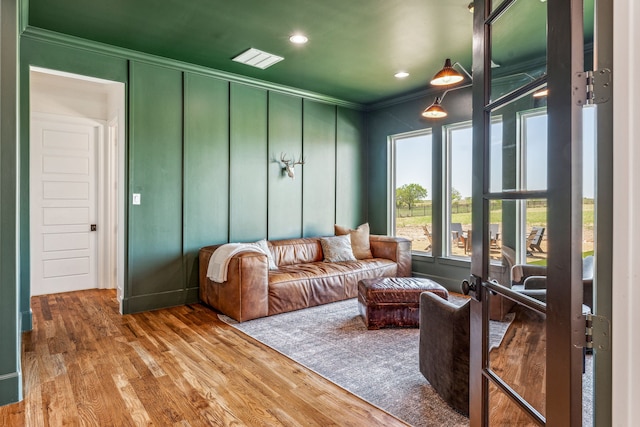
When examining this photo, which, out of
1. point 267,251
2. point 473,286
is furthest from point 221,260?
point 473,286

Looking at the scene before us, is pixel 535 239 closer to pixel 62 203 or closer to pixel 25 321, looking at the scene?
pixel 25 321

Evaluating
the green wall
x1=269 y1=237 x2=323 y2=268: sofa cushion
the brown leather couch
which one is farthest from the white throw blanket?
x1=269 y1=237 x2=323 y2=268: sofa cushion

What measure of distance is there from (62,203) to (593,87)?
5.84m

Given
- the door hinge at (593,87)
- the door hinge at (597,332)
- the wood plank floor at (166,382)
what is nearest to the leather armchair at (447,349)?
the wood plank floor at (166,382)

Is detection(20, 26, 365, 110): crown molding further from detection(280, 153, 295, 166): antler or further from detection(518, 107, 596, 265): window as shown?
detection(518, 107, 596, 265): window

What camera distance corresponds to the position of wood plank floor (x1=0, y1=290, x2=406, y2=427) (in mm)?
2090

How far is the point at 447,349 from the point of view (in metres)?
2.12

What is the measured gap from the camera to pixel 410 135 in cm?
572

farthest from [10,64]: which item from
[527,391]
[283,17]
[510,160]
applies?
[527,391]

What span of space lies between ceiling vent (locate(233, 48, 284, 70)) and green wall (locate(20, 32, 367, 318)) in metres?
0.56

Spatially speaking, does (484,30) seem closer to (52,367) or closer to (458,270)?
(52,367)

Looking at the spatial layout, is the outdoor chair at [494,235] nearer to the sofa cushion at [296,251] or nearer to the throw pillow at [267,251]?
the throw pillow at [267,251]

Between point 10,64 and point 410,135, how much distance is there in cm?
479

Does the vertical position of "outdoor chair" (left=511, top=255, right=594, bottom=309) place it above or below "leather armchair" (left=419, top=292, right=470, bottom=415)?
above
